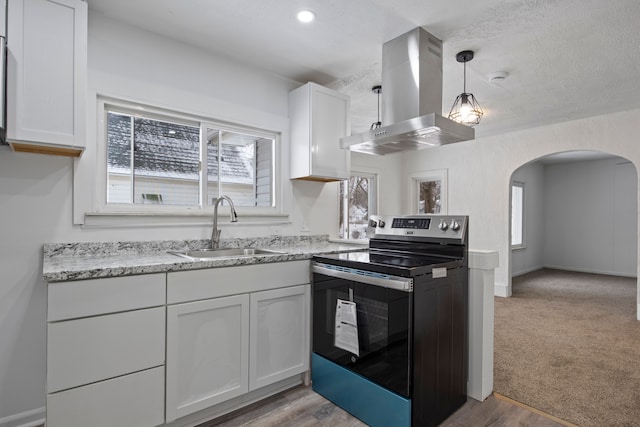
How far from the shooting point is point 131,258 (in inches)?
75.9

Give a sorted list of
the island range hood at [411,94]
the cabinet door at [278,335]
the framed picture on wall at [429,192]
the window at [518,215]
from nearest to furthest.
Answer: the cabinet door at [278,335]
the island range hood at [411,94]
the framed picture on wall at [429,192]
the window at [518,215]

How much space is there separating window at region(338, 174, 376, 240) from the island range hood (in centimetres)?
267

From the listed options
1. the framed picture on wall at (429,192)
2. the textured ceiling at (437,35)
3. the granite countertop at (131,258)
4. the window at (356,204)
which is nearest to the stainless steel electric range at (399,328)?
the granite countertop at (131,258)

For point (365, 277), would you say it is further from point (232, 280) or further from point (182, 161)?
point (182, 161)

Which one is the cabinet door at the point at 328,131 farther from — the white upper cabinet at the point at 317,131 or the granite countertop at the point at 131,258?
the granite countertop at the point at 131,258

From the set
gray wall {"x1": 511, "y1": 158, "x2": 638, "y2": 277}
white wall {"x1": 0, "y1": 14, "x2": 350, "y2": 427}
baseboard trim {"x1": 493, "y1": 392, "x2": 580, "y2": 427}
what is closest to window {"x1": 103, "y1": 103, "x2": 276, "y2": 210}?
white wall {"x1": 0, "y1": 14, "x2": 350, "y2": 427}

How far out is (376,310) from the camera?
1863 millimetres

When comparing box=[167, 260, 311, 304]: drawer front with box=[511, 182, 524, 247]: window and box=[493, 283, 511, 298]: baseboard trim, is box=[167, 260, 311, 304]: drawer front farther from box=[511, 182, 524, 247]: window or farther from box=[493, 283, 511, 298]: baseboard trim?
box=[511, 182, 524, 247]: window

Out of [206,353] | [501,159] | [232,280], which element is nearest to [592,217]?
[501,159]

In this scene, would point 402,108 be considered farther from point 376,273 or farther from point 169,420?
point 169,420

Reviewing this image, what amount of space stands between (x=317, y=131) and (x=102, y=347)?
2.04 metres

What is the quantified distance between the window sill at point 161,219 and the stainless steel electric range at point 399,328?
0.77 metres

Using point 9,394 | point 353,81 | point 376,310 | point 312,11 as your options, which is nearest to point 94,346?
point 9,394

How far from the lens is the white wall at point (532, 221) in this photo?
6.74 m
